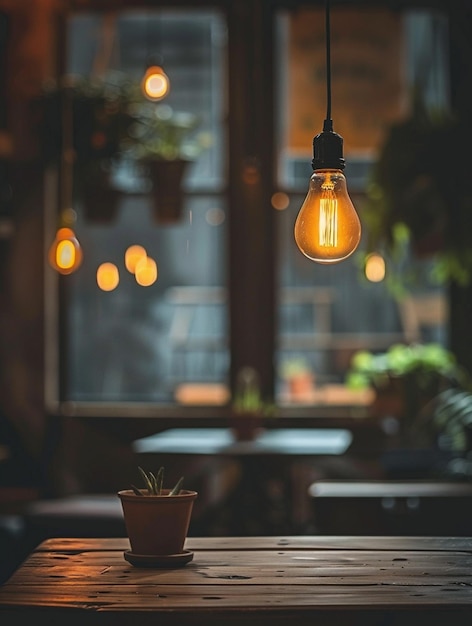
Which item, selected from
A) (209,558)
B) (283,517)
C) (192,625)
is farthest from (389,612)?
(283,517)

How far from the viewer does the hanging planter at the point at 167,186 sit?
23.6 feet

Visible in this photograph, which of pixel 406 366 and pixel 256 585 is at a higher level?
pixel 406 366

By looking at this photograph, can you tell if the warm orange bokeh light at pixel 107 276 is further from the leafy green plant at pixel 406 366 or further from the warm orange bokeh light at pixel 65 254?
the warm orange bokeh light at pixel 65 254

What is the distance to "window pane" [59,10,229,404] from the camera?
752 centimetres

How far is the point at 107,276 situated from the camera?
7.50 metres

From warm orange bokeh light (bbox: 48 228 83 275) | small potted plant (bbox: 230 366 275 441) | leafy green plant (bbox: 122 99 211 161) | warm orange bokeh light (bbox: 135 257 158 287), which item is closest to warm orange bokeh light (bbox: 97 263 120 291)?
warm orange bokeh light (bbox: 135 257 158 287)

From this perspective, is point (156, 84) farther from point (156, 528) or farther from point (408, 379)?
point (156, 528)

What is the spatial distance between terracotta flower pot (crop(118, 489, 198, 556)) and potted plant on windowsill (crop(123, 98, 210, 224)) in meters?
4.78

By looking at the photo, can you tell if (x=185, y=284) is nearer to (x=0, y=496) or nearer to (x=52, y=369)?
(x=52, y=369)

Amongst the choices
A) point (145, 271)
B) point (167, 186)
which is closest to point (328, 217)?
point (167, 186)

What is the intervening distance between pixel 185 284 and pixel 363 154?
1394mm

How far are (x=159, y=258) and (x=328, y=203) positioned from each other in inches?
195

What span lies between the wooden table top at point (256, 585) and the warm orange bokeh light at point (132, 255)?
476 centimetres

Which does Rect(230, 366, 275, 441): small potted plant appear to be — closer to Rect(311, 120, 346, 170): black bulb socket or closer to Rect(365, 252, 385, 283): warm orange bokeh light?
Rect(365, 252, 385, 283): warm orange bokeh light
